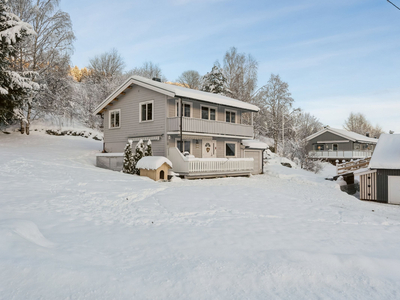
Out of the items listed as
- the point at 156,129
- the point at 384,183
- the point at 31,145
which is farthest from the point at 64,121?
the point at 384,183

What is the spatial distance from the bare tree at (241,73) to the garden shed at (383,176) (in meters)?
25.1

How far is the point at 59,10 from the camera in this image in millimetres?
28641

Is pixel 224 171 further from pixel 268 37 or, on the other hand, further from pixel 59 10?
pixel 59 10

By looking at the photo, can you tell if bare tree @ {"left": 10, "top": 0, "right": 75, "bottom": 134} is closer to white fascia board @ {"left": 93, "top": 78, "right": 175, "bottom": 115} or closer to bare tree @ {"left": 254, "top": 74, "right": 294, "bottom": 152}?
white fascia board @ {"left": 93, "top": 78, "right": 175, "bottom": 115}

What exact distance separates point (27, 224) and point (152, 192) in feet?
21.8

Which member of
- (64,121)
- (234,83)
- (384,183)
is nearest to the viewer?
(384,183)

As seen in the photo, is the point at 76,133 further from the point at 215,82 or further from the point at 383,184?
the point at 383,184

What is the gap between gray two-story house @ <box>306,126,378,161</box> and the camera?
145ft

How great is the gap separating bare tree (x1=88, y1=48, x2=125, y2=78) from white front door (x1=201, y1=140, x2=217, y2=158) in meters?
31.9

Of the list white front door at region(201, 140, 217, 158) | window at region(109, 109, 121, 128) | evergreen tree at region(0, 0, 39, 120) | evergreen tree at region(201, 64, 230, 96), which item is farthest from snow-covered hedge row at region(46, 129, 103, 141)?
evergreen tree at region(201, 64, 230, 96)

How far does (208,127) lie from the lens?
70.1 feet

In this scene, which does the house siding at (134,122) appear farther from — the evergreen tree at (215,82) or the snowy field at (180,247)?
the evergreen tree at (215,82)

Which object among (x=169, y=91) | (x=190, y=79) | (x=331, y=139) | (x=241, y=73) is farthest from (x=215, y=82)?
(x=331, y=139)

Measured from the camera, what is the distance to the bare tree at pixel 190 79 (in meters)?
59.2
